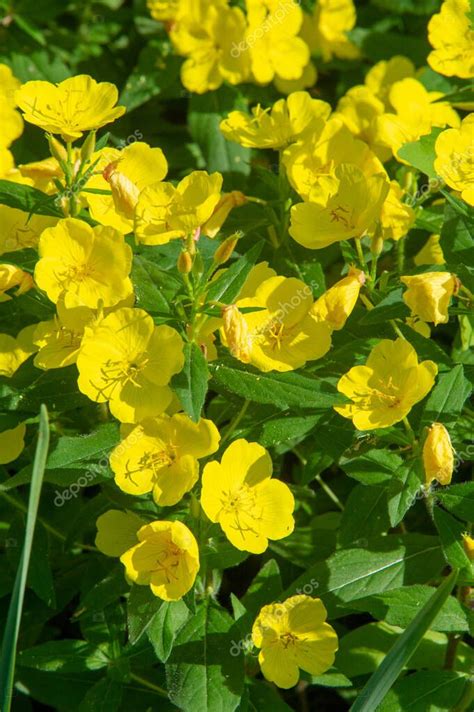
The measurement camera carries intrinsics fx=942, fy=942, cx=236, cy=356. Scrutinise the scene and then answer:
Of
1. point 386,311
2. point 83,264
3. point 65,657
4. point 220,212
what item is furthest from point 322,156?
point 65,657

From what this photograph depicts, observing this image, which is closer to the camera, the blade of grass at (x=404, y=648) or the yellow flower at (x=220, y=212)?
the blade of grass at (x=404, y=648)

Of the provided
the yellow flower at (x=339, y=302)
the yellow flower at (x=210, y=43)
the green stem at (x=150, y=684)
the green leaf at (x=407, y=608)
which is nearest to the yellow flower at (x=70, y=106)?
the yellow flower at (x=339, y=302)

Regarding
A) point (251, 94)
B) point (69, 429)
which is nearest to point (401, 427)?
point (69, 429)

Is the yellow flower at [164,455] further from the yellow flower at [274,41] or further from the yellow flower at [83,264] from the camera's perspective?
the yellow flower at [274,41]

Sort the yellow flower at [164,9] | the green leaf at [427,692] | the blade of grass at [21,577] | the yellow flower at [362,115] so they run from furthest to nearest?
the yellow flower at [164,9] → the yellow flower at [362,115] → the green leaf at [427,692] → the blade of grass at [21,577]

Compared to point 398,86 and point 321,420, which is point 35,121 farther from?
point 398,86

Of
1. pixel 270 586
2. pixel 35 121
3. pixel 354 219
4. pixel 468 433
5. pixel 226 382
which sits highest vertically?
pixel 35 121
